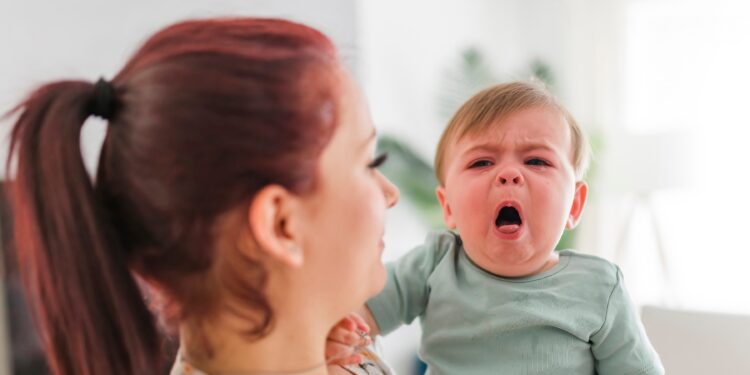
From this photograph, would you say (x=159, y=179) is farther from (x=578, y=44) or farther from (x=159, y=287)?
(x=578, y=44)

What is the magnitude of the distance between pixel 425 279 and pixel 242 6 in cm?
191

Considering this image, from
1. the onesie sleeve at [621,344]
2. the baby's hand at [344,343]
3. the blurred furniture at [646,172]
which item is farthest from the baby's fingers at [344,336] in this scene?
the blurred furniture at [646,172]

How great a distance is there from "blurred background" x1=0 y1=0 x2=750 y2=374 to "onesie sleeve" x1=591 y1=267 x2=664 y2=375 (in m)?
2.36

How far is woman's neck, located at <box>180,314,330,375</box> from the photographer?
2.56 feet

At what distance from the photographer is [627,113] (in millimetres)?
4367

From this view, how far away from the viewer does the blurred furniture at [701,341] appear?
4.11 feet

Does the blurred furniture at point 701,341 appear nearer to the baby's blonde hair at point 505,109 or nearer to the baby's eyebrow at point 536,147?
the baby's blonde hair at point 505,109

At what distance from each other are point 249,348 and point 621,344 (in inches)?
22.3

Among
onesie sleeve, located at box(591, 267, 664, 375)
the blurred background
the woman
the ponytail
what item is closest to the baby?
onesie sleeve, located at box(591, 267, 664, 375)

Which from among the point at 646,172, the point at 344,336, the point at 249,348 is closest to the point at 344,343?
the point at 344,336

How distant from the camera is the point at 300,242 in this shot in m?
0.76

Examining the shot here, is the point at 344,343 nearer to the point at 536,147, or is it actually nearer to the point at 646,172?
the point at 536,147

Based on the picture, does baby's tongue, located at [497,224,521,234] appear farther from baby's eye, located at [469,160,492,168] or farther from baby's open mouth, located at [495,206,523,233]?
baby's eye, located at [469,160,492,168]

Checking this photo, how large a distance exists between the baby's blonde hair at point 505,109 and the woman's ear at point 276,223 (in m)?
0.46
